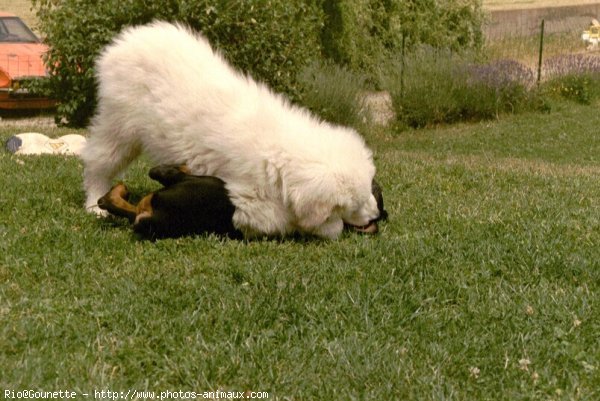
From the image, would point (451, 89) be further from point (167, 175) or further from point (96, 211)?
point (167, 175)

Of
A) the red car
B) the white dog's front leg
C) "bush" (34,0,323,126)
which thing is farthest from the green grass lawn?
the red car

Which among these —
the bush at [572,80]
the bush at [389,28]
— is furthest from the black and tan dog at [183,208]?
the bush at [572,80]

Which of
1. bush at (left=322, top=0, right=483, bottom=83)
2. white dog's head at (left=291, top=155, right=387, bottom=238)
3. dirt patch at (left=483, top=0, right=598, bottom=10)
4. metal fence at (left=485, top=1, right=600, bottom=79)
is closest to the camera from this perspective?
white dog's head at (left=291, top=155, right=387, bottom=238)

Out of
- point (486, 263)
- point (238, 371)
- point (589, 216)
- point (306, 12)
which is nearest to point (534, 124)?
point (306, 12)

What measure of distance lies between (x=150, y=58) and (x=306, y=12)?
38.0 feet

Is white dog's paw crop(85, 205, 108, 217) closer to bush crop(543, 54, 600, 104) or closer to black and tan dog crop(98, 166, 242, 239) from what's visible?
black and tan dog crop(98, 166, 242, 239)

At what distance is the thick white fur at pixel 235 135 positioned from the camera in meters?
4.89

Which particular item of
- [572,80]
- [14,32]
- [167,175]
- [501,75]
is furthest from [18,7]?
[167,175]

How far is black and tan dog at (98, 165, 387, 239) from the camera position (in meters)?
4.88

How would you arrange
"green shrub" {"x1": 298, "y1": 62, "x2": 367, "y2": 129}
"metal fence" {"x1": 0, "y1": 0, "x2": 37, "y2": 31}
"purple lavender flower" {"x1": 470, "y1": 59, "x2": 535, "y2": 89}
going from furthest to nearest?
"metal fence" {"x1": 0, "y1": 0, "x2": 37, "y2": 31}
"purple lavender flower" {"x1": 470, "y1": 59, "x2": 535, "y2": 89}
"green shrub" {"x1": 298, "y1": 62, "x2": 367, "y2": 129}

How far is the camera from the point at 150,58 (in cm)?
523

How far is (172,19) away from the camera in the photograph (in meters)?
12.5

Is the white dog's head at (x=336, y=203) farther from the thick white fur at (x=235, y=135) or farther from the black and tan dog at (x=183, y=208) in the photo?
the black and tan dog at (x=183, y=208)

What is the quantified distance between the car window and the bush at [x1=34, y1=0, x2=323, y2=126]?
295cm
